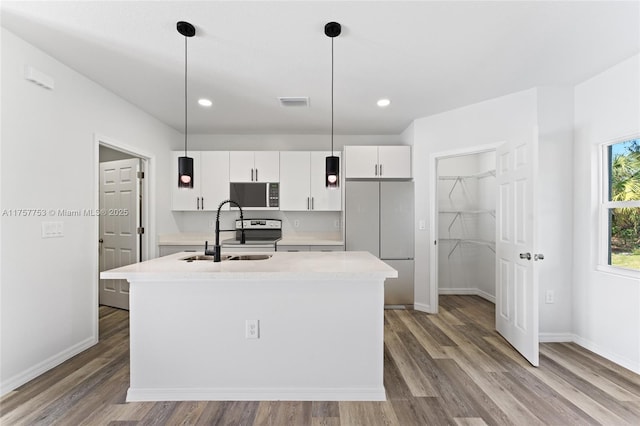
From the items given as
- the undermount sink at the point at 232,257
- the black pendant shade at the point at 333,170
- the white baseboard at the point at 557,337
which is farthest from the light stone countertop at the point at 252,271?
the white baseboard at the point at 557,337

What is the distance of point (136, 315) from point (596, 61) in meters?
3.99

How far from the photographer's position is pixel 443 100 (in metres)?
3.44

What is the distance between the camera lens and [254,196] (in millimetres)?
4523

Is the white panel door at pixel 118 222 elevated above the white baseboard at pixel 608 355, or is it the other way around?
the white panel door at pixel 118 222

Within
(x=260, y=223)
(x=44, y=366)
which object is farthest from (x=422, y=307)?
(x=44, y=366)

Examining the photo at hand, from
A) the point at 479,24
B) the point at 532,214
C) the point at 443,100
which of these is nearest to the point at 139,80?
the point at 479,24

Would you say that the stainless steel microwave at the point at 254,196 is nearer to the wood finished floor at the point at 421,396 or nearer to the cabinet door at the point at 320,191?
the cabinet door at the point at 320,191

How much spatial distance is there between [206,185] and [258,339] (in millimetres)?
2957

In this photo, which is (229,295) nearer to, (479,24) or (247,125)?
(479,24)

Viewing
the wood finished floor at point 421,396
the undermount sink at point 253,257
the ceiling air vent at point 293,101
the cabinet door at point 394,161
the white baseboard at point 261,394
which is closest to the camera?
the wood finished floor at point 421,396

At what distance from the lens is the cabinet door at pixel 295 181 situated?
14.9 ft

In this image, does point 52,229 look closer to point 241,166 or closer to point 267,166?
point 241,166

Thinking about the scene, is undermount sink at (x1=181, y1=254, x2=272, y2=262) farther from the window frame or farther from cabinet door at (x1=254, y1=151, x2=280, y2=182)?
the window frame

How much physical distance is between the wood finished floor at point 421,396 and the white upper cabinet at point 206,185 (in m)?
2.07
